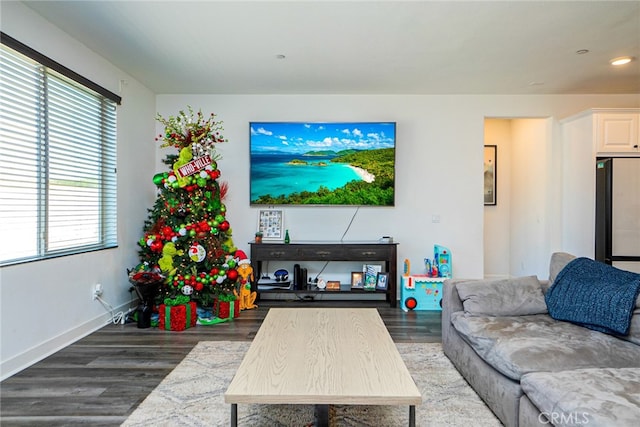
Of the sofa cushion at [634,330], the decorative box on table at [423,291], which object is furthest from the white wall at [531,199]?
the sofa cushion at [634,330]

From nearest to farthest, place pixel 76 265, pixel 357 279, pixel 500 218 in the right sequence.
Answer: pixel 76 265 < pixel 357 279 < pixel 500 218

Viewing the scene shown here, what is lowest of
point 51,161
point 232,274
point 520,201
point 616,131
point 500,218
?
point 232,274

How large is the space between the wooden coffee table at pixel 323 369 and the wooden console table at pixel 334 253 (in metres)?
1.92

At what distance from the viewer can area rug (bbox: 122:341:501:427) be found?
1859mm

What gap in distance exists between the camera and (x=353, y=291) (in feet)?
13.9

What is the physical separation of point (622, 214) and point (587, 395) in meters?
3.15

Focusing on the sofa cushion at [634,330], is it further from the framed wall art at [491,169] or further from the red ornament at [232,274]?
the framed wall art at [491,169]

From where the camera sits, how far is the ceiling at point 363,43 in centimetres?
257

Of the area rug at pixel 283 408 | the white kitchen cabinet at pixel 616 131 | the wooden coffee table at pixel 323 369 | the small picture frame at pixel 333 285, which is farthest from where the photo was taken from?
the small picture frame at pixel 333 285

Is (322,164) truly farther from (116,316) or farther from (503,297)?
(116,316)

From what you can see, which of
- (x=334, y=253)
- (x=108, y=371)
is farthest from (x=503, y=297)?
(x=108, y=371)

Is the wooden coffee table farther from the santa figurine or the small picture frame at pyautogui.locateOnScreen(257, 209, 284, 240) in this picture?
the small picture frame at pyautogui.locateOnScreen(257, 209, 284, 240)

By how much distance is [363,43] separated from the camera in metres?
3.09

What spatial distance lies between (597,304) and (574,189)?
2.76 metres
